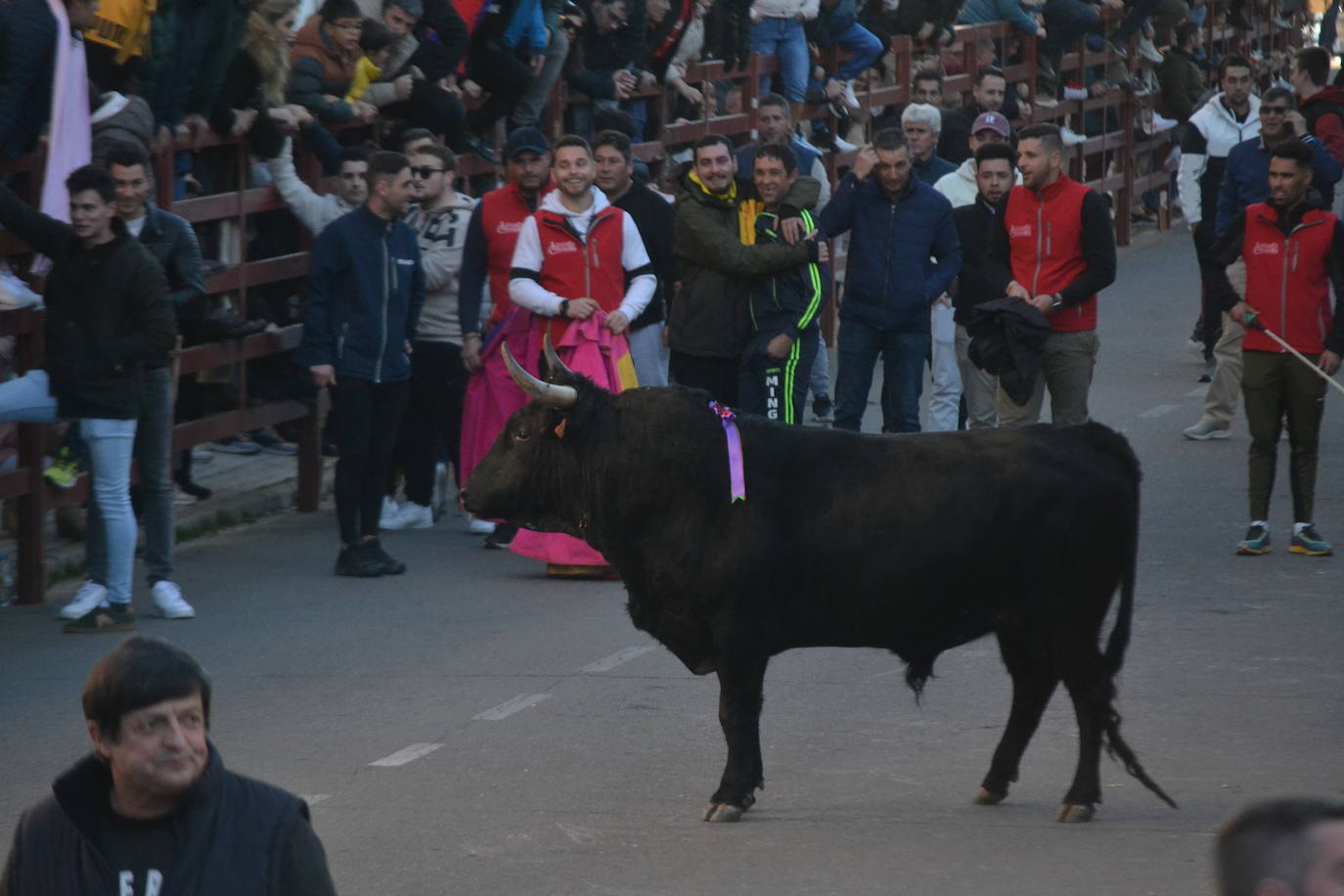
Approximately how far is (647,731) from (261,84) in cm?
541

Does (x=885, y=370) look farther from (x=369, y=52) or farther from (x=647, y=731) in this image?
(x=647, y=731)

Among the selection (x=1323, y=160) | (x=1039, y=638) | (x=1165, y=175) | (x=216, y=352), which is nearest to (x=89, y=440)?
(x=216, y=352)

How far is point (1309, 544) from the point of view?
1124 centimetres

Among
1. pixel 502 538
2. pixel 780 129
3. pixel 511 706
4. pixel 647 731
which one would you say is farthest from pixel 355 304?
pixel 780 129

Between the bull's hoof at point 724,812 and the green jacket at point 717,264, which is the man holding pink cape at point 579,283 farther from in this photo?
the bull's hoof at point 724,812

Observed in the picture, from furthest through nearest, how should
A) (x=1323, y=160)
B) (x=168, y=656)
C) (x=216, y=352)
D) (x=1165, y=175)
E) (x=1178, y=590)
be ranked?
(x=1165, y=175), (x=1323, y=160), (x=216, y=352), (x=1178, y=590), (x=168, y=656)

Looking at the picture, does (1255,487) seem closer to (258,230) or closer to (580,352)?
(580,352)

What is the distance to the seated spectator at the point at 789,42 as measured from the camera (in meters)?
19.2

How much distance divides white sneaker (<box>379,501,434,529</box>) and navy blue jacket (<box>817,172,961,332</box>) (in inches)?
104

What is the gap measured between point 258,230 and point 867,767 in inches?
249

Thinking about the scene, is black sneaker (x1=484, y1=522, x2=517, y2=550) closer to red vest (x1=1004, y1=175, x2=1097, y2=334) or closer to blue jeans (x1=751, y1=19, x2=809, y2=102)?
red vest (x1=1004, y1=175, x2=1097, y2=334)

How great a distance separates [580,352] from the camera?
11047 mm

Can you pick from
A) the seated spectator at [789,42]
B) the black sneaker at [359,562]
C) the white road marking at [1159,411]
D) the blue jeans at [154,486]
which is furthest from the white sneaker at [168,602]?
the seated spectator at [789,42]

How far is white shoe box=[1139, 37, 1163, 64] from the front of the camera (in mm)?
28562
